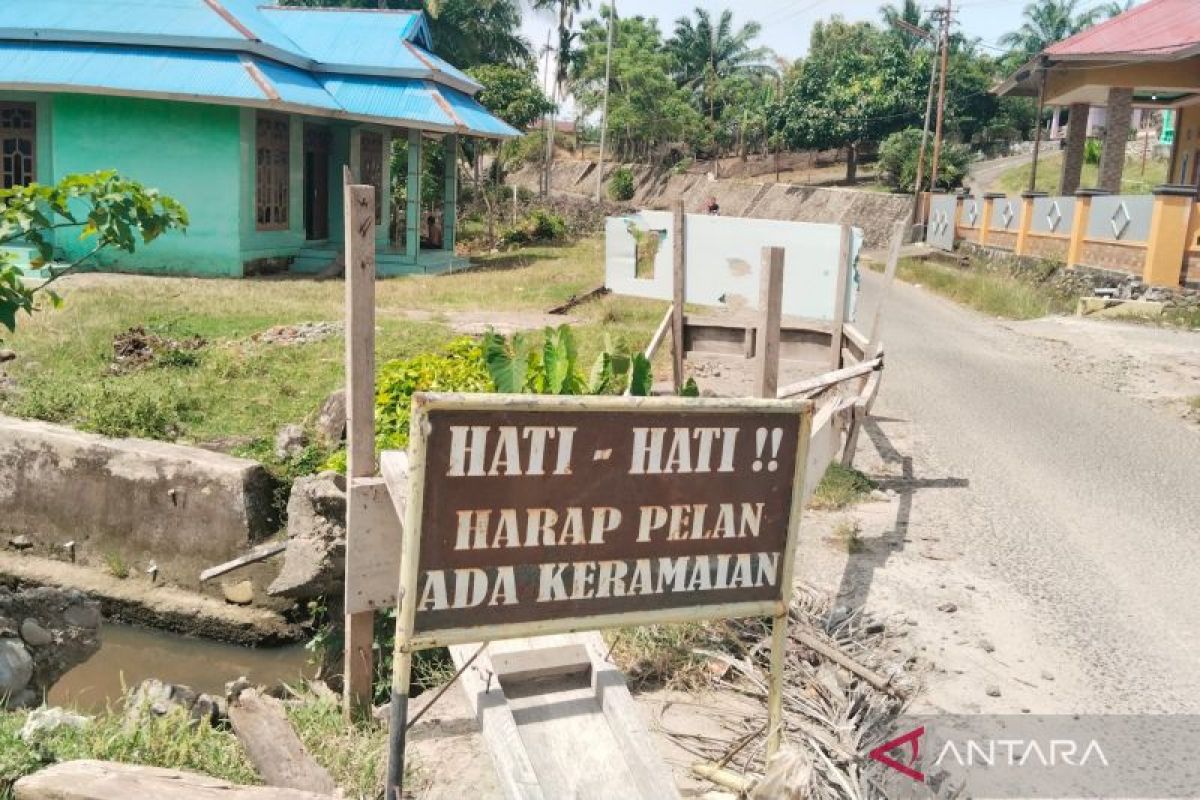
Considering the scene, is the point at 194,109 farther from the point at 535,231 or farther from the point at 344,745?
the point at 344,745

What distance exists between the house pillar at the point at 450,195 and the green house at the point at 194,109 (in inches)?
103

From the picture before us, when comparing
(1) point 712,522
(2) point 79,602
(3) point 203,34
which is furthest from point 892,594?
(3) point 203,34

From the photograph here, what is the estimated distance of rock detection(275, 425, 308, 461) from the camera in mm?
7375

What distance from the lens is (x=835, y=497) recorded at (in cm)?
655

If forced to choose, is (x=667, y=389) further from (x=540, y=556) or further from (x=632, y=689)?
(x=540, y=556)

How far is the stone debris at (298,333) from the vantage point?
431 inches

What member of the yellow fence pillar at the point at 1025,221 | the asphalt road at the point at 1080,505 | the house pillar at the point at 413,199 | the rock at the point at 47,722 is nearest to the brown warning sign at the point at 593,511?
the rock at the point at 47,722

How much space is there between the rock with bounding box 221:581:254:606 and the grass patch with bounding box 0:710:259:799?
2.60m

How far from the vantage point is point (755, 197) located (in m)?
44.8

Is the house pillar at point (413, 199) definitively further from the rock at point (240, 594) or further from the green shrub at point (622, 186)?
the green shrub at point (622, 186)

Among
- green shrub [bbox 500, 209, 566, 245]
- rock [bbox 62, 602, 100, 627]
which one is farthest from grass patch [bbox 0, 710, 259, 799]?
green shrub [bbox 500, 209, 566, 245]

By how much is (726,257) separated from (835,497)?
179cm

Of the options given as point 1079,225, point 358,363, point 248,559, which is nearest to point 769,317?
point 358,363

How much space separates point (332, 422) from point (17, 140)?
1298 centimetres
